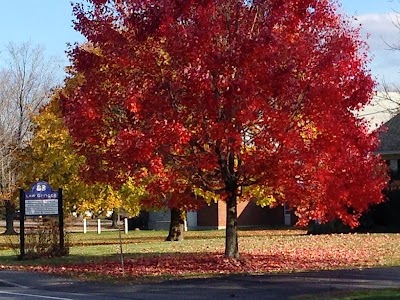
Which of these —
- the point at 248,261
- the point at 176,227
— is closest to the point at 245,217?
the point at 176,227

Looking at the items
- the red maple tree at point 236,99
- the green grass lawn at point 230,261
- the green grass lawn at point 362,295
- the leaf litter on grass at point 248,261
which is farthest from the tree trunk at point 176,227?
the green grass lawn at point 362,295

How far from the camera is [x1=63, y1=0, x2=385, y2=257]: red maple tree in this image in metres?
19.2

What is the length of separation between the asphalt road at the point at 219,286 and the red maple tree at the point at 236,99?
2183 millimetres

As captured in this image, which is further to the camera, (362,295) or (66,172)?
(66,172)

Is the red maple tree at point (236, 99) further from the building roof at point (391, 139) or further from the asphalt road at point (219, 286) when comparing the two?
the building roof at point (391, 139)

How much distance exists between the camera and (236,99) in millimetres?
19250

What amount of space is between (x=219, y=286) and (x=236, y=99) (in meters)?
4.47

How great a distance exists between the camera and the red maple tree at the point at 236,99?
1916 cm

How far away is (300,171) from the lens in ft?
64.0

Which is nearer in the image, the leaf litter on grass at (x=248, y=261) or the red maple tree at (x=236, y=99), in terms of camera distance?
the red maple tree at (x=236, y=99)

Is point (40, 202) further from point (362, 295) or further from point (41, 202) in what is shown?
point (362, 295)

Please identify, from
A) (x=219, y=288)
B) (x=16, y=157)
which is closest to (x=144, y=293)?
(x=219, y=288)

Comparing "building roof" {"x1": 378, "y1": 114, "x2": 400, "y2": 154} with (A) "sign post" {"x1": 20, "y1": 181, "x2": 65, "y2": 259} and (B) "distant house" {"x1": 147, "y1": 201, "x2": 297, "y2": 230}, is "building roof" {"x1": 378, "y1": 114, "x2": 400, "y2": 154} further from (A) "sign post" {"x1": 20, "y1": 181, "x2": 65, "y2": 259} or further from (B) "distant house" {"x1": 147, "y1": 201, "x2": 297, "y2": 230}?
(A) "sign post" {"x1": 20, "y1": 181, "x2": 65, "y2": 259}

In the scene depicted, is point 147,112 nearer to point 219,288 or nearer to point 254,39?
point 254,39
